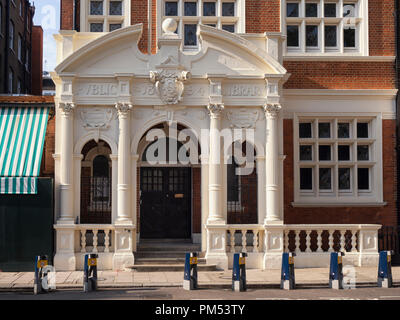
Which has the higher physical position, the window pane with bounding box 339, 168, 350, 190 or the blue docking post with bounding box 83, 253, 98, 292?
the window pane with bounding box 339, 168, 350, 190

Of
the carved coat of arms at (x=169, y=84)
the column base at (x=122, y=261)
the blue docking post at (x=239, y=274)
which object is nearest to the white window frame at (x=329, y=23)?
the carved coat of arms at (x=169, y=84)

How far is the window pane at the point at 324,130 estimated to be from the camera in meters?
20.0

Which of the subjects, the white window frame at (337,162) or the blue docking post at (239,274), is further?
the white window frame at (337,162)

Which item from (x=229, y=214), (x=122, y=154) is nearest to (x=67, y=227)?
(x=122, y=154)

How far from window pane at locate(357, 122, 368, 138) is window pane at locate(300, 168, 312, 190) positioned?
199cm

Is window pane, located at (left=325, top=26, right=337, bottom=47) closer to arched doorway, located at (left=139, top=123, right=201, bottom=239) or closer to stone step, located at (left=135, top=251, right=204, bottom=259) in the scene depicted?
arched doorway, located at (left=139, top=123, right=201, bottom=239)

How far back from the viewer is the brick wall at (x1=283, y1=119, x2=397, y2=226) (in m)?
19.7

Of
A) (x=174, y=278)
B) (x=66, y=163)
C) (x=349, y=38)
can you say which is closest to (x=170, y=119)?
(x=66, y=163)

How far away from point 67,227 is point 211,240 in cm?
387

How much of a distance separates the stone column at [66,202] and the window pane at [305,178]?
7516 millimetres

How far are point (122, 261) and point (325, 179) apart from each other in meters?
7.41

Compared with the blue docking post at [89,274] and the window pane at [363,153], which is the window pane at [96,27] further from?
the window pane at [363,153]

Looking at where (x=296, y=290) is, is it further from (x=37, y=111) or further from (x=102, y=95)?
(x=37, y=111)

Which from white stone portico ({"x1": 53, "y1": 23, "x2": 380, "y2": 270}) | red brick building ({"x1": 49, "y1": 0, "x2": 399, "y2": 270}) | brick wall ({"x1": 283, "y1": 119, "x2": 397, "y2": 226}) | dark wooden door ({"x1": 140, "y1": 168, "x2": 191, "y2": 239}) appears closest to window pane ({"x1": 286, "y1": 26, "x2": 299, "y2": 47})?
red brick building ({"x1": 49, "y1": 0, "x2": 399, "y2": 270})
